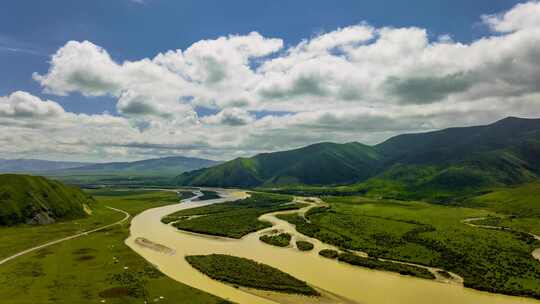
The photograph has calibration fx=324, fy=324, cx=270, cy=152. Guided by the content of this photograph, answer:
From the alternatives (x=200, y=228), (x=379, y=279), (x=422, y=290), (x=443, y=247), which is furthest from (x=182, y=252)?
(x=443, y=247)

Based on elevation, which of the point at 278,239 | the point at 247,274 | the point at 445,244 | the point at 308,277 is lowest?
the point at 278,239

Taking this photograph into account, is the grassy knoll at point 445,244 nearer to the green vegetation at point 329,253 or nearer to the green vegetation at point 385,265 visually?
the green vegetation at point 385,265

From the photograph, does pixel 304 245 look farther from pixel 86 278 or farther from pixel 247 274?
pixel 86 278

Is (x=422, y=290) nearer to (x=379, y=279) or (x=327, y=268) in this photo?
(x=379, y=279)

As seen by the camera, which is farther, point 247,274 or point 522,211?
point 522,211

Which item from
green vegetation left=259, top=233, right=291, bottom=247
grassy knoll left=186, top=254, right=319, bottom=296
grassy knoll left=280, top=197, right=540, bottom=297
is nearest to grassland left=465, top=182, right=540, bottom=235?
grassy knoll left=280, top=197, right=540, bottom=297

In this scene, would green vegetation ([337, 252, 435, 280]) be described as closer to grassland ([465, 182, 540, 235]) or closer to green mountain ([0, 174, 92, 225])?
grassland ([465, 182, 540, 235])

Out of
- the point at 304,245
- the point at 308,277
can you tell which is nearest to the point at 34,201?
the point at 304,245

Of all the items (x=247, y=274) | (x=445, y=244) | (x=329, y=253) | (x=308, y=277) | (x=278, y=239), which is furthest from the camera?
(x=278, y=239)

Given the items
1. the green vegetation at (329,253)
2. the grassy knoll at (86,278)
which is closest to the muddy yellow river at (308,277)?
the green vegetation at (329,253)
